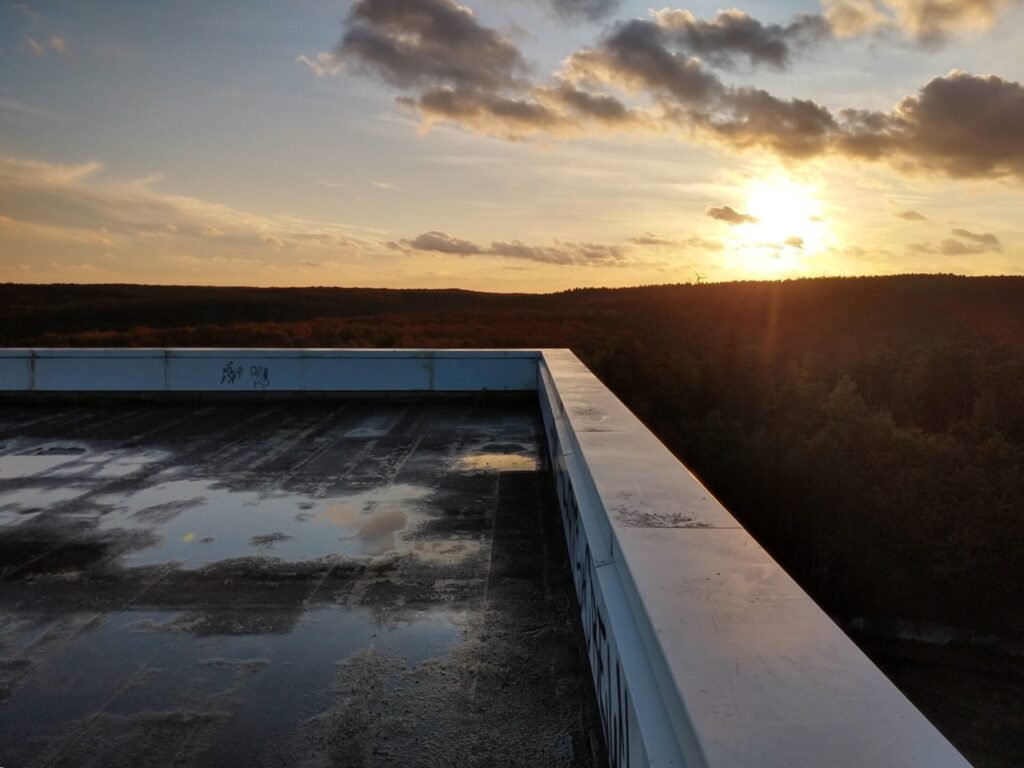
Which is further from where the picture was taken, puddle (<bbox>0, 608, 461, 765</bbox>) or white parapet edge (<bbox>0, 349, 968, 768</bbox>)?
puddle (<bbox>0, 608, 461, 765</bbox>)

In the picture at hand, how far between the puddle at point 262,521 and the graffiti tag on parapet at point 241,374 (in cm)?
418

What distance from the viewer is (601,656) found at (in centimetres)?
235

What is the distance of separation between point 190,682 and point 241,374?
742 cm

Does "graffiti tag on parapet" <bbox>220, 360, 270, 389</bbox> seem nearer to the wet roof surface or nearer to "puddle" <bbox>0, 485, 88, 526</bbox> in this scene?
the wet roof surface

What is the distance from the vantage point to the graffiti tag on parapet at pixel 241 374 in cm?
Result: 977

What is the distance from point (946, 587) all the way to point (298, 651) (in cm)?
2872

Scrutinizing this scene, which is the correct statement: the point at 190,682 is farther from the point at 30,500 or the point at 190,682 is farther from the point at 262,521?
the point at 30,500

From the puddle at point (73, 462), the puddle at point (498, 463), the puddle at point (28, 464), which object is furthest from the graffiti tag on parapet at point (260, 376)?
the puddle at point (498, 463)

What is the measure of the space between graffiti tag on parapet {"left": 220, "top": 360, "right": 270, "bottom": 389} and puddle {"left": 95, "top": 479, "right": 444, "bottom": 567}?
4.18m

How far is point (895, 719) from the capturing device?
1339 millimetres

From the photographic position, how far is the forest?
2734cm

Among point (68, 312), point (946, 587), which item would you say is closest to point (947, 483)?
point (946, 587)

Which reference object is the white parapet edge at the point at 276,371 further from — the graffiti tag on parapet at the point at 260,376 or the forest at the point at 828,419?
the forest at the point at 828,419

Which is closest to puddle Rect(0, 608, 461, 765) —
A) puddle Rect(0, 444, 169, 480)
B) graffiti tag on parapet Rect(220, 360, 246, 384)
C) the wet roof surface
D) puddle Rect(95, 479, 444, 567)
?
the wet roof surface
